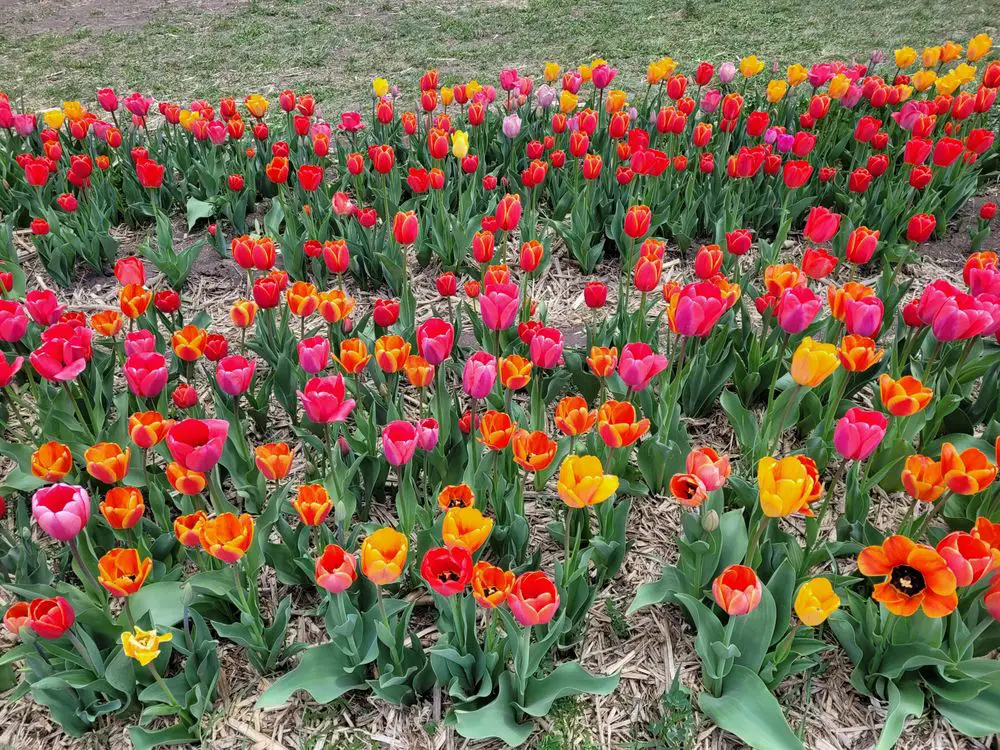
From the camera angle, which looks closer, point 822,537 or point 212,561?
point 212,561

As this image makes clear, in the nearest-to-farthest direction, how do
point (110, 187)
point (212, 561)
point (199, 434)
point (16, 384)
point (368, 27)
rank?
point (199, 434), point (212, 561), point (16, 384), point (110, 187), point (368, 27)

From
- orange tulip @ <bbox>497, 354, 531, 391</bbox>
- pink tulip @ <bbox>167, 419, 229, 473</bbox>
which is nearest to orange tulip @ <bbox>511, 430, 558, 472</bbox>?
orange tulip @ <bbox>497, 354, 531, 391</bbox>

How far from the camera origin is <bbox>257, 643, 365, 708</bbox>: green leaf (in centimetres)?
189

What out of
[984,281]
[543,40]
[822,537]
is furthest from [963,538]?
[543,40]

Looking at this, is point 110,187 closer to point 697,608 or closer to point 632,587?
point 632,587

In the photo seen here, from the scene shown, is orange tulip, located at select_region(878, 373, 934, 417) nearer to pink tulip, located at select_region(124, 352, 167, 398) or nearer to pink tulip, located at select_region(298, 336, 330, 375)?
pink tulip, located at select_region(298, 336, 330, 375)

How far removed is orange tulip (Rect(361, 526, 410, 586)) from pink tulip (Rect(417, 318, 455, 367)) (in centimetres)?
64

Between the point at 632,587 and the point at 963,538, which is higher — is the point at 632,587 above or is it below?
below

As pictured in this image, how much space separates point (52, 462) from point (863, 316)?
7.47ft

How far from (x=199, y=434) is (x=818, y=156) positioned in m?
3.80

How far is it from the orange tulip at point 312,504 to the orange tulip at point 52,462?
648 mm

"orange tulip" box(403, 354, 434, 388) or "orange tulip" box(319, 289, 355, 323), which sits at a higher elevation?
"orange tulip" box(319, 289, 355, 323)

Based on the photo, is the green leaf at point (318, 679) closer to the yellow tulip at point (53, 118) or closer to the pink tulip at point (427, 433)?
the pink tulip at point (427, 433)

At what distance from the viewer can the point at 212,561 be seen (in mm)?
2164
